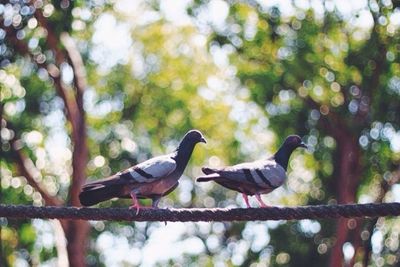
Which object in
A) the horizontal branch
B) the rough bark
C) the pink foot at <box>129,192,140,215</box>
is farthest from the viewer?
the rough bark

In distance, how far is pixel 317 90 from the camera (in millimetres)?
16953

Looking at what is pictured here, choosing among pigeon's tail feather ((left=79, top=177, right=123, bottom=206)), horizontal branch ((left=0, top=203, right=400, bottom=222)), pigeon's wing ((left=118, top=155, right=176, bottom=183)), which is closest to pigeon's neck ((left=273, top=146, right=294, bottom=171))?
pigeon's wing ((left=118, top=155, right=176, bottom=183))

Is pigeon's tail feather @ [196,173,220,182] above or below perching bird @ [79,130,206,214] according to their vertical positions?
above

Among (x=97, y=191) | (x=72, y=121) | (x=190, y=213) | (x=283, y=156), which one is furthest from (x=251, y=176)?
(x=72, y=121)

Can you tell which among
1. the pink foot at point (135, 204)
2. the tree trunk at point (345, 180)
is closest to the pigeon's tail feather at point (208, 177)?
the pink foot at point (135, 204)

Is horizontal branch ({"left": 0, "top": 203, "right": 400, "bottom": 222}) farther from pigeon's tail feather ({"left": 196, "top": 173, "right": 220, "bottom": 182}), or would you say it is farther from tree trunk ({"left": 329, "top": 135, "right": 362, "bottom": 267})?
tree trunk ({"left": 329, "top": 135, "right": 362, "bottom": 267})

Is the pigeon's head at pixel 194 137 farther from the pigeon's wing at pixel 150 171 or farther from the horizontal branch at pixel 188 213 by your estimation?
the horizontal branch at pixel 188 213

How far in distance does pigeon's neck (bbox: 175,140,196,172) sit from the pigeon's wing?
0.27 ft

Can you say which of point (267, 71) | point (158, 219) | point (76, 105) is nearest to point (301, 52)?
point (267, 71)

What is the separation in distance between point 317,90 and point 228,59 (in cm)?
203

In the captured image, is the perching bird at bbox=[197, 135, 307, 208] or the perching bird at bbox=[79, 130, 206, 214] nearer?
the perching bird at bbox=[79, 130, 206, 214]

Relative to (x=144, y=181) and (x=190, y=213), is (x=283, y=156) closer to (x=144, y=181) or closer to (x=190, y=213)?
(x=144, y=181)

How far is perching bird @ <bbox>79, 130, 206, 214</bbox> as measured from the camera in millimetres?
6969

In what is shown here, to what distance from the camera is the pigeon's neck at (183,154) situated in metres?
7.69
